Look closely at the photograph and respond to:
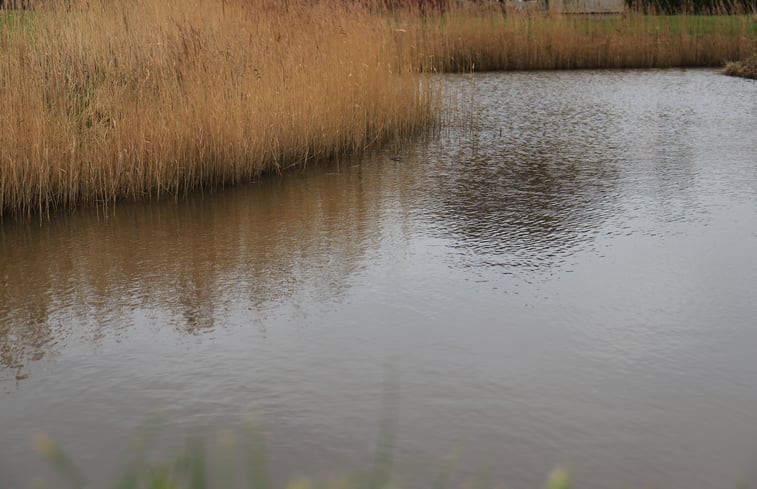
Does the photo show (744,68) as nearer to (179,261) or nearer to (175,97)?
(175,97)

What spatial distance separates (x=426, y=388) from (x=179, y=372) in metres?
0.87

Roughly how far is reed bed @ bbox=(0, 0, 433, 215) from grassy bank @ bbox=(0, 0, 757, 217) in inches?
0.5

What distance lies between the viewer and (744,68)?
11953 millimetres

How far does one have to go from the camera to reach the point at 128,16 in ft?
22.7

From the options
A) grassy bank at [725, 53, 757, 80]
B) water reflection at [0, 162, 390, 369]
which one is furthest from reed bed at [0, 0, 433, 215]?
grassy bank at [725, 53, 757, 80]

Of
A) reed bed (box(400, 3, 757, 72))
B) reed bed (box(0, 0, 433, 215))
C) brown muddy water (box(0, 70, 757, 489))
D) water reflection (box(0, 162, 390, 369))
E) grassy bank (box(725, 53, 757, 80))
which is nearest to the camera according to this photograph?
brown muddy water (box(0, 70, 757, 489))

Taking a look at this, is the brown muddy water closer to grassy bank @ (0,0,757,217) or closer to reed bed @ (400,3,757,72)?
grassy bank @ (0,0,757,217)

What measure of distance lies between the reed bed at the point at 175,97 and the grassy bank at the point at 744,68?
245 inches

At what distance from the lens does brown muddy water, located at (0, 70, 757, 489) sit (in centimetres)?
257

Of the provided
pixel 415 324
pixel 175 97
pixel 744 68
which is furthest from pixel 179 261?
pixel 744 68

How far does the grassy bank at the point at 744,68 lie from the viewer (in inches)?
466

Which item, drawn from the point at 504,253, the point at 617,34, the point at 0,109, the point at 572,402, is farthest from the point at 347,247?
the point at 617,34

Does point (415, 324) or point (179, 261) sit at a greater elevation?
point (179, 261)

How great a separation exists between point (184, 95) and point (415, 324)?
10.9 ft
